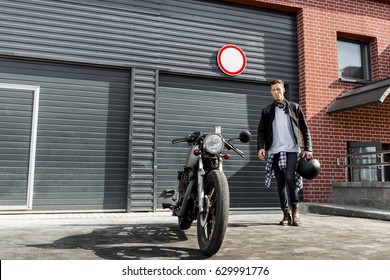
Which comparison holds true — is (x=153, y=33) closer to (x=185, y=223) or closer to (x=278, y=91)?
(x=278, y=91)

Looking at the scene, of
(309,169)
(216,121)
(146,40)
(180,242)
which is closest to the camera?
(180,242)

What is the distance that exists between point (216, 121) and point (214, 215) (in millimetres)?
4668

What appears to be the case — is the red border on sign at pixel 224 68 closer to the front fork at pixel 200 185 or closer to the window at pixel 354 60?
the window at pixel 354 60

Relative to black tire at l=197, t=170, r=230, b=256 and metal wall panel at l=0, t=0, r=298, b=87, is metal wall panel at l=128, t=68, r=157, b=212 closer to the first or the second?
metal wall panel at l=0, t=0, r=298, b=87

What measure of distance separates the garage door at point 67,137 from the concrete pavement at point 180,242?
1601 millimetres

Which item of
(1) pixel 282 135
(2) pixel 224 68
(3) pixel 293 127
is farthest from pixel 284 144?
(2) pixel 224 68

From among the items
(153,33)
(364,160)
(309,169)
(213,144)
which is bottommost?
(309,169)

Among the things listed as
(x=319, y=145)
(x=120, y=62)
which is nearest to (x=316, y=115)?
(x=319, y=145)

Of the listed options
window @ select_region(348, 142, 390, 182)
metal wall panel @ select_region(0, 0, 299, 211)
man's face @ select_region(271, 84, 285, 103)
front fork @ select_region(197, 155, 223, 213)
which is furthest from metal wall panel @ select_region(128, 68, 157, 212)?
window @ select_region(348, 142, 390, 182)

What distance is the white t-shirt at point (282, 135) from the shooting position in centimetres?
481

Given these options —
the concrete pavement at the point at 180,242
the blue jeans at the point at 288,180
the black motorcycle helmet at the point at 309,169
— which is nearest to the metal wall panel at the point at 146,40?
the concrete pavement at the point at 180,242

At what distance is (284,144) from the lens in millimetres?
4828

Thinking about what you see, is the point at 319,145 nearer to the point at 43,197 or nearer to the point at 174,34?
the point at 174,34

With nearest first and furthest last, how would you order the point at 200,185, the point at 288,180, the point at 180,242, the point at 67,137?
the point at 200,185 < the point at 180,242 < the point at 288,180 < the point at 67,137
